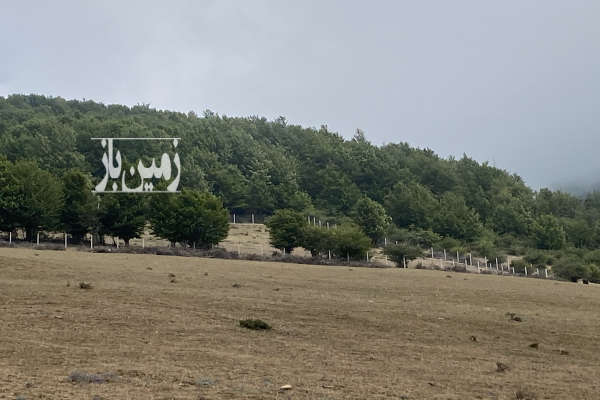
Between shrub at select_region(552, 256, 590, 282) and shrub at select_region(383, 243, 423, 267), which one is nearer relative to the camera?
shrub at select_region(383, 243, 423, 267)

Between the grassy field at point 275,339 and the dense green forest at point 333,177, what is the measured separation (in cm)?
6432

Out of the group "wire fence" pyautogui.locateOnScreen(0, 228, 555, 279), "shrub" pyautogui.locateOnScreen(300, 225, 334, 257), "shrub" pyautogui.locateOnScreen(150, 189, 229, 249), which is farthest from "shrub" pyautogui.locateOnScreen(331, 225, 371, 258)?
"shrub" pyautogui.locateOnScreen(150, 189, 229, 249)

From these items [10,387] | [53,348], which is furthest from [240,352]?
[10,387]

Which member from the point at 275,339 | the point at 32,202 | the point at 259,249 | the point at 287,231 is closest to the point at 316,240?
the point at 287,231

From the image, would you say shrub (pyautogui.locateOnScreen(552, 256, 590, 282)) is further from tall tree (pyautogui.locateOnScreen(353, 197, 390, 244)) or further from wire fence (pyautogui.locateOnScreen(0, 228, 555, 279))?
tall tree (pyautogui.locateOnScreen(353, 197, 390, 244))

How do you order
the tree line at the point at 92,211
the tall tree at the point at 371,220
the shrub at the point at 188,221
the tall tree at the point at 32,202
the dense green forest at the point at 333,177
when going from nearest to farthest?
the tall tree at the point at 32,202
the tree line at the point at 92,211
the shrub at the point at 188,221
the tall tree at the point at 371,220
the dense green forest at the point at 333,177

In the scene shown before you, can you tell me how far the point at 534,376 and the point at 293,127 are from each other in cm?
16613

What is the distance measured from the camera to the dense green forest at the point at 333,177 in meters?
104

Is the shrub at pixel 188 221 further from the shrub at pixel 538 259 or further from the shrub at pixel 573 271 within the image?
the shrub at pixel 538 259

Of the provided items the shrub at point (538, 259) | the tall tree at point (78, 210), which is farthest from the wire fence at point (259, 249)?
the shrub at point (538, 259)

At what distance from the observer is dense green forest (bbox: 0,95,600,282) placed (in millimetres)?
104500

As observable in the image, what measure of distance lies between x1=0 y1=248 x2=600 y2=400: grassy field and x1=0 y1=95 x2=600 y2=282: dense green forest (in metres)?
64.3

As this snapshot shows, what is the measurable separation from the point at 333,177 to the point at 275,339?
114 meters

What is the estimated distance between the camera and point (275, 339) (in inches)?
663
